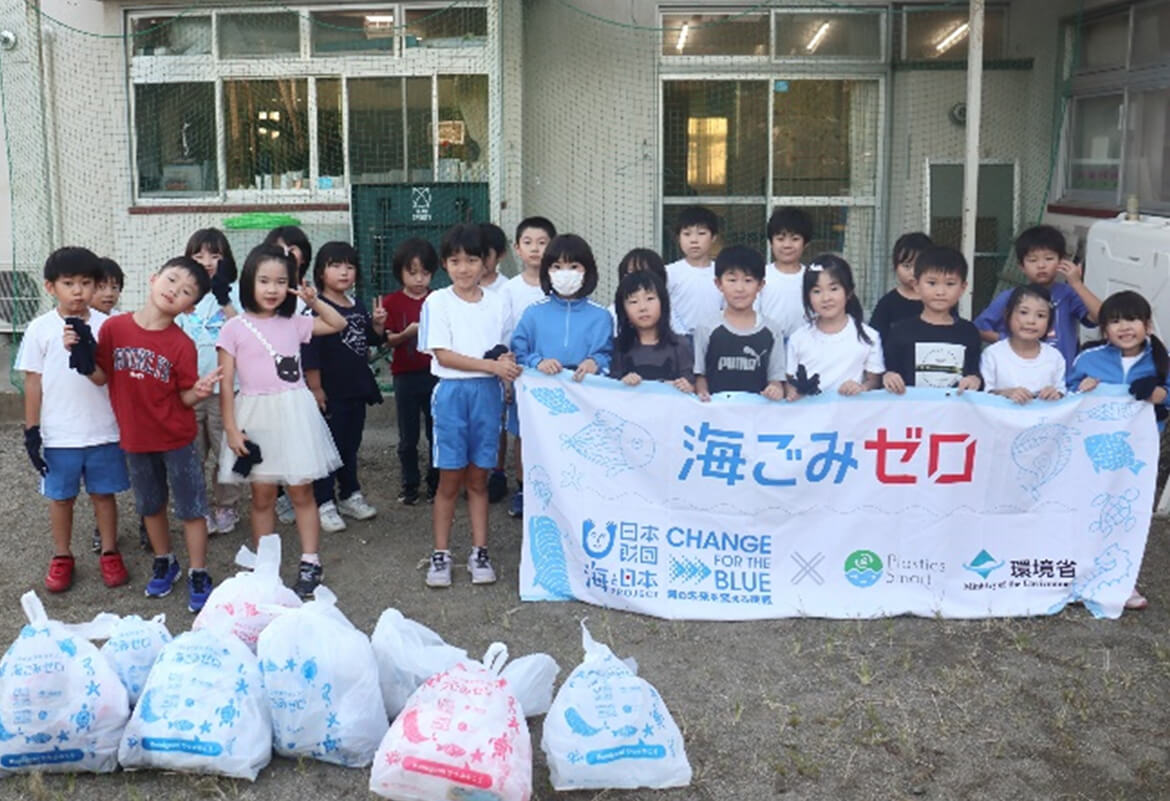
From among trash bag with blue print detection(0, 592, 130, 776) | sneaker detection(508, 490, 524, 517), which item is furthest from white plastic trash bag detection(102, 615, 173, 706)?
sneaker detection(508, 490, 524, 517)

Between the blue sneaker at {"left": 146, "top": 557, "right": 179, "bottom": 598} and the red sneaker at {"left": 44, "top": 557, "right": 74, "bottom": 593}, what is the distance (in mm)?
355

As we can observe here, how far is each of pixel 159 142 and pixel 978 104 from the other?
236 inches

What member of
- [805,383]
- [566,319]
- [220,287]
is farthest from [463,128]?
[805,383]

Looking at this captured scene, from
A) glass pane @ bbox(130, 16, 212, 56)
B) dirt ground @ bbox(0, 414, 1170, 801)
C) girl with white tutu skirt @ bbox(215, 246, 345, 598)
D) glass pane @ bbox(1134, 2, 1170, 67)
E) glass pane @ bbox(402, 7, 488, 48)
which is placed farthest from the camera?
glass pane @ bbox(130, 16, 212, 56)

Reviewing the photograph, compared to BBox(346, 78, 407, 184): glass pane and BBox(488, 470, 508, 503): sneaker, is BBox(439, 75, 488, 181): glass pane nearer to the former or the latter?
BBox(346, 78, 407, 184): glass pane

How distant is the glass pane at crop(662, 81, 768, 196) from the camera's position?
9.08m

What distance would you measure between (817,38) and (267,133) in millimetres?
4316

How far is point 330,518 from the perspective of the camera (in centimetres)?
559

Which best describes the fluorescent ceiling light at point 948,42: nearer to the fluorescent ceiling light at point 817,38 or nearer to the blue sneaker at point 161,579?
the fluorescent ceiling light at point 817,38

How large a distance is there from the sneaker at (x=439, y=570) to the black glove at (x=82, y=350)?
1.54m

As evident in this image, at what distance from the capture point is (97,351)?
14.9ft

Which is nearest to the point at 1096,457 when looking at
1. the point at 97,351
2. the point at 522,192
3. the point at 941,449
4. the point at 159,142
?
the point at 941,449

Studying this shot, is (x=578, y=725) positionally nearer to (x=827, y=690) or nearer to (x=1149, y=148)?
(x=827, y=690)

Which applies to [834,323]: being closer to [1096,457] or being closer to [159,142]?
[1096,457]
